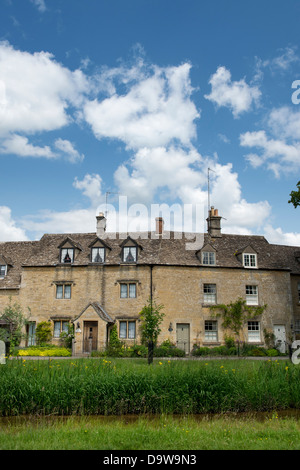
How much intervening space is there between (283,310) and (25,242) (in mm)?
25032

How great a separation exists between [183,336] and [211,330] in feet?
7.97

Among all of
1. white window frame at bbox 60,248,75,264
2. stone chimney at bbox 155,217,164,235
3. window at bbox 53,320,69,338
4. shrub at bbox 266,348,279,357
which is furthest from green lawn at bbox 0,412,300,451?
stone chimney at bbox 155,217,164,235

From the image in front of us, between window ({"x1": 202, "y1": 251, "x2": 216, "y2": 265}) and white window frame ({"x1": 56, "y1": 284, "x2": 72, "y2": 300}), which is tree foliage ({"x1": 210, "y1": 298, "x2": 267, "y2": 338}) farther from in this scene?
white window frame ({"x1": 56, "y1": 284, "x2": 72, "y2": 300})

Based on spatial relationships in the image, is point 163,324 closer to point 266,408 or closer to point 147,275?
point 147,275

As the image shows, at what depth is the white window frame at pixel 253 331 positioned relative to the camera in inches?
1217

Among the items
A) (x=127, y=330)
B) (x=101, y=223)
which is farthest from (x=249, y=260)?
(x=101, y=223)

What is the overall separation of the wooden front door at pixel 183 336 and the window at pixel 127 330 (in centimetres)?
362

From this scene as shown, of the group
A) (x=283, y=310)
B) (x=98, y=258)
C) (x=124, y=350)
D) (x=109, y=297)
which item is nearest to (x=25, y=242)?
(x=98, y=258)

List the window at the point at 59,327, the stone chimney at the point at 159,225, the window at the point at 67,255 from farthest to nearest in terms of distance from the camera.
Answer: the stone chimney at the point at 159,225 < the window at the point at 67,255 < the window at the point at 59,327

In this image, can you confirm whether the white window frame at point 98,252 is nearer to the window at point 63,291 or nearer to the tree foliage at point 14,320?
the window at point 63,291

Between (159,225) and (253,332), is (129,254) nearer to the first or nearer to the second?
(159,225)

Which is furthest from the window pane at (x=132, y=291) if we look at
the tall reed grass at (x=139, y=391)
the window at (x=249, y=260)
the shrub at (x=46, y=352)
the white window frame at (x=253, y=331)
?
the tall reed grass at (x=139, y=391)
